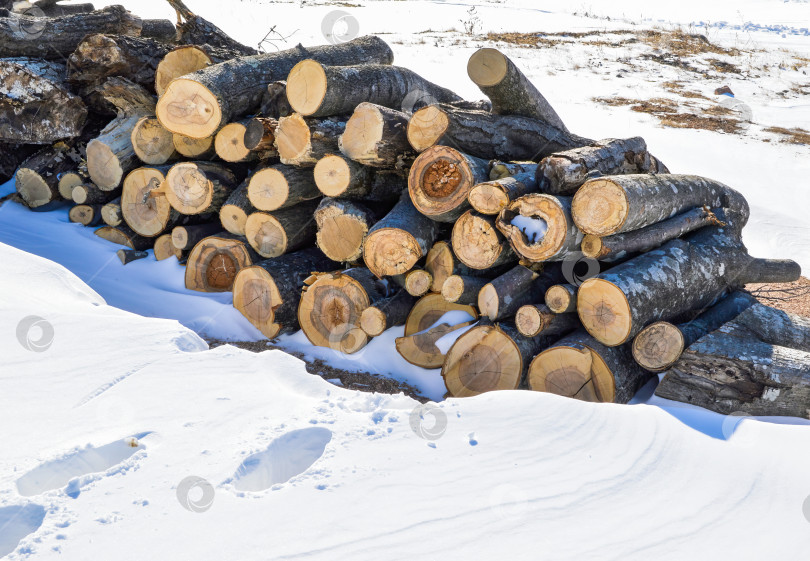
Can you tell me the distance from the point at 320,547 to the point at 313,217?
3.65 m

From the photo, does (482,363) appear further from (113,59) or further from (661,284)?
(113,59)

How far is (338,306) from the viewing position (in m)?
4.56

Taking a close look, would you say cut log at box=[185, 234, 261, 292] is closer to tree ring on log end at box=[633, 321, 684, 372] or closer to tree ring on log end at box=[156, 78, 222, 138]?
tree ring on log end at box=[156, 78, 222, 138]

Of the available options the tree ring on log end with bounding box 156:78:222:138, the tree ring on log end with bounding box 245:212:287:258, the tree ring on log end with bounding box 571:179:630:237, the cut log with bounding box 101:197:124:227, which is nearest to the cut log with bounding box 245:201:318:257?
the tree ring on log end with bounding box 245:212:287:258

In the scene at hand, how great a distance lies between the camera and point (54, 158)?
20.7 feet

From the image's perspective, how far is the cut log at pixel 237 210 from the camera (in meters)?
5.11

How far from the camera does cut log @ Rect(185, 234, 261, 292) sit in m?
5.18

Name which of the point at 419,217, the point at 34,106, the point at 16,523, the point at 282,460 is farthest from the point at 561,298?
the point at 34,106

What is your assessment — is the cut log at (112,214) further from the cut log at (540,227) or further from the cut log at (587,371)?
the cut log at (587,371)

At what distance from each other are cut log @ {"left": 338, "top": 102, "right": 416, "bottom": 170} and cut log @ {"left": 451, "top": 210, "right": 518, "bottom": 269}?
0.83 metres

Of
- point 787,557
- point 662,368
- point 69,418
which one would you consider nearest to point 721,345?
point 662,368

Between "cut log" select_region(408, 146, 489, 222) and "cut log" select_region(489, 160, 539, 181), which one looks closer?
"cut log" select_region(408, 146, 489, 222)

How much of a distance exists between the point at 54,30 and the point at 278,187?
3.68 metres

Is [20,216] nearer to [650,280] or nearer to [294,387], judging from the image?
[294,387]
